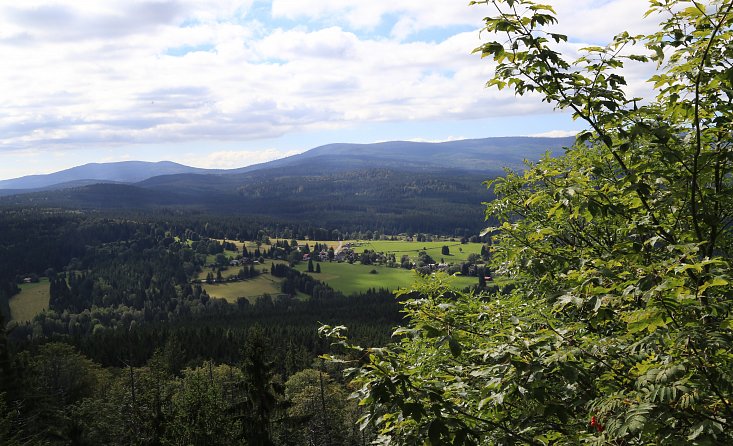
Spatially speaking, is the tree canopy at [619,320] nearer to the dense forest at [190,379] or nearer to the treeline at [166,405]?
the dense forest at [190,379]

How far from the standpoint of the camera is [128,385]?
72000mm

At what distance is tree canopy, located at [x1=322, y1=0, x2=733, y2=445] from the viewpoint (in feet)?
16.7

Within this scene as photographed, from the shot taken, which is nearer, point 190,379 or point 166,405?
point 190,379

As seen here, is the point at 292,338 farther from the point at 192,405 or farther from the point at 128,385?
the point at 192,405

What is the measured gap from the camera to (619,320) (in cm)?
679

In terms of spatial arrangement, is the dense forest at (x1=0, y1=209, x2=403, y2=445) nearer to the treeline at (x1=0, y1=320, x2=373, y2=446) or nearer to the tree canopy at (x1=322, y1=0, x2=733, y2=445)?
the treeline at (x1=0, y1=320, x2=373, y2=446)

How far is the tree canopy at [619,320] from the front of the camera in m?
5.08

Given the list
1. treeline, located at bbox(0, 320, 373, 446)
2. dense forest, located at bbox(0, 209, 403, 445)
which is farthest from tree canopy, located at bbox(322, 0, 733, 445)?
treeline, located at bbox(0, 320, 373, 446)

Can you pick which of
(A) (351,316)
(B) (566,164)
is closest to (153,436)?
(B) (566,164)

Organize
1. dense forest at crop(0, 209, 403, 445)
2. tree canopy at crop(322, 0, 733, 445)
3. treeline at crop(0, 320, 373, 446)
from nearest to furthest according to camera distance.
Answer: tree canopy at crop(322, 0, 733, 445), treeline at crop(0, 320, 373, 446), dense forest at crop(0, 209, 403, 445)

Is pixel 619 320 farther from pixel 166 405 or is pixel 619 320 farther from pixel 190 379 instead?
pixel 166 405

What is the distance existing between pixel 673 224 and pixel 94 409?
72303mm

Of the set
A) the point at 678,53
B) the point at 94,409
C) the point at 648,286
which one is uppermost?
the point at 678,53

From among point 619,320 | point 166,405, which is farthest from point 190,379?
point 619,320
